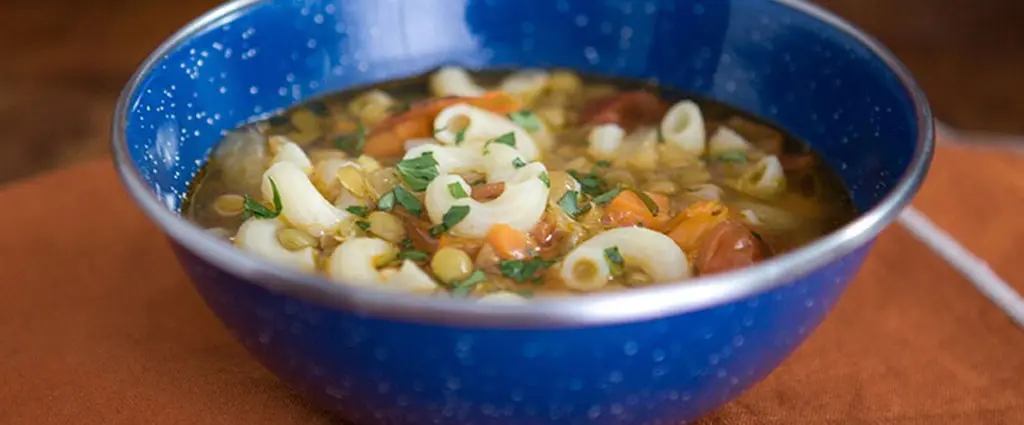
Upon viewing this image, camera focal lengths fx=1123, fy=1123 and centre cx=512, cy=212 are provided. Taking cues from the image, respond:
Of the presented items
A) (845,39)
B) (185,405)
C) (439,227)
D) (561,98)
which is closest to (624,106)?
(561,98)

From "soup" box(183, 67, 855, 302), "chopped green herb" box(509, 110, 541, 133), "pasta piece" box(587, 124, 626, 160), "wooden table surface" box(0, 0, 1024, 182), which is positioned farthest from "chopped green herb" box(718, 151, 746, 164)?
"wooden table surface" box(0, 0, 1024, 182)

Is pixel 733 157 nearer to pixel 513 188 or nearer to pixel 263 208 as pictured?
pixel 513 188

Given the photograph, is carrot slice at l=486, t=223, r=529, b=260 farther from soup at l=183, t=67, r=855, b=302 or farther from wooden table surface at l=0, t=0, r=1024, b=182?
wooden table surface at l=0, t=0, r=1024, b=182

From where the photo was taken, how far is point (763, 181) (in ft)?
4.17

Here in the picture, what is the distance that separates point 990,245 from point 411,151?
2.53 feet

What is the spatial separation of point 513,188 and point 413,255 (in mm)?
122

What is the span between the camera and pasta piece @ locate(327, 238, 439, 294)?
100cm

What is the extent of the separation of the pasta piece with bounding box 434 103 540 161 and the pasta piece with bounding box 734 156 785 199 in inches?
9.6

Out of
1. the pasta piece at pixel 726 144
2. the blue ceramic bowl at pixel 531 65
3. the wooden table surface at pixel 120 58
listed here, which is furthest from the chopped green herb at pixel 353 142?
the wooden table surface at pixel 120 58

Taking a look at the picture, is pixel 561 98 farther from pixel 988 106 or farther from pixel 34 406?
pixel 988 106

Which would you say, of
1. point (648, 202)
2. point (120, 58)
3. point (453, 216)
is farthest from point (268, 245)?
point (120, 58)

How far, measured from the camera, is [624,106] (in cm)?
145

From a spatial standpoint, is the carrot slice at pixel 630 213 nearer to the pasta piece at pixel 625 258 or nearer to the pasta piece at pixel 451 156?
the pasta piece at pixel 625 258

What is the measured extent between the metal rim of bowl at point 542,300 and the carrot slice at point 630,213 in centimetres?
29
